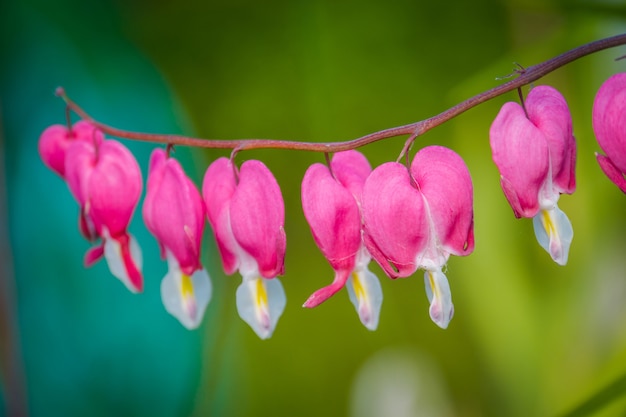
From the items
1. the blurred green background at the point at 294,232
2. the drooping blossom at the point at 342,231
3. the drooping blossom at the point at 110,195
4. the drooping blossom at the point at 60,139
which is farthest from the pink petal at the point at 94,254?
the blurred green background at the point at 294,232

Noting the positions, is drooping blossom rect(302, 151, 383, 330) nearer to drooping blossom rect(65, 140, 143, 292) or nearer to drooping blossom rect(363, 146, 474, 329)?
drooping blossom rect(363, 146, 474, 329)

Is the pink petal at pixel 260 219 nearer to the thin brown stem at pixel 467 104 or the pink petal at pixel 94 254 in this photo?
the thin brown stem at pixel 467 104

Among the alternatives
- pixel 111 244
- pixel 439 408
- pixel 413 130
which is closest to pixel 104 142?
pixel 111 244

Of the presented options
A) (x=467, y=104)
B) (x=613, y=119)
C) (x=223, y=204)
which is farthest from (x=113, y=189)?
(x=613, y=119)

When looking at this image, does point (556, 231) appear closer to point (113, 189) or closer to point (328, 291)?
point (328, 291)

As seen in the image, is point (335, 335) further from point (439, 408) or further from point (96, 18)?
point (96, 18)
